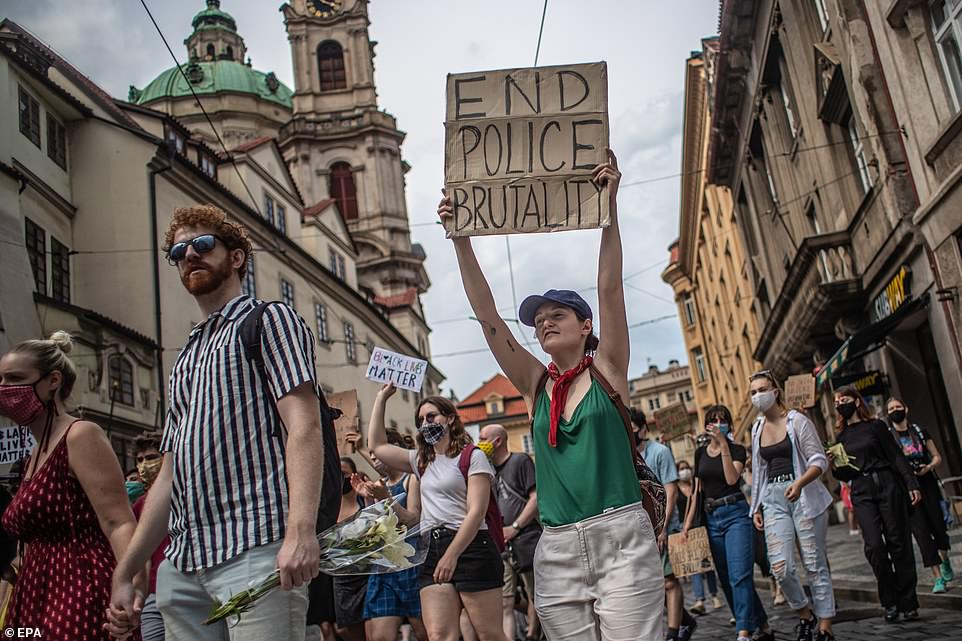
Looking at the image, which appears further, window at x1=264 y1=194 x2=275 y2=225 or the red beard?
window at x1=264 y1=194 x2=275 y2=225

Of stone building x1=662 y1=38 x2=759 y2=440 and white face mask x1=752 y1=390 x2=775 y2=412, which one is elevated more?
stone building x1=662 y1=38 x2=759 y2=440

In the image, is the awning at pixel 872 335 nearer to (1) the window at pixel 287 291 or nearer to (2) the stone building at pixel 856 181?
(2) the stone building at pixel 856 181

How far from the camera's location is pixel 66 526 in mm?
3730

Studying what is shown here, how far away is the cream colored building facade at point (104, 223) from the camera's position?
821 inches

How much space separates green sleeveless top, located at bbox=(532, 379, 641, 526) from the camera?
3867 millimetres

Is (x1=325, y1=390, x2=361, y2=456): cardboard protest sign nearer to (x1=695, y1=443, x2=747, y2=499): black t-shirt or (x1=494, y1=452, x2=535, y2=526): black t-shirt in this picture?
(x1=494, y1=452, x2=535, y2=526): black t-shirt

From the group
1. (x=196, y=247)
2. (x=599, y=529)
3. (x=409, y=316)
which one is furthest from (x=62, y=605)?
(x=409, y=316)

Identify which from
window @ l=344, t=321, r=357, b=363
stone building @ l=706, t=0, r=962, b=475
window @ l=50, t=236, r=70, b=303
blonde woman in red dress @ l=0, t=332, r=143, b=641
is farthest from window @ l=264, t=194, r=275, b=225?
blonde woman in red dress @ l=0, t=332, r=143, b=641

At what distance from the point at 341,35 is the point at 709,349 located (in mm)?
29928

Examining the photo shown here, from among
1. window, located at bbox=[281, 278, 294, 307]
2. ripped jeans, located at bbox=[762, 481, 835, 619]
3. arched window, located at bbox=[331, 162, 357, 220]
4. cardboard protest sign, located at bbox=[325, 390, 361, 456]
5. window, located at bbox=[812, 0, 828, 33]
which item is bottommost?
ripped jeans, located at bbox=[762, 481, 835, 619]

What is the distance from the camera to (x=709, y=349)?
53.6 metres

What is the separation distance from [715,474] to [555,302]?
4.33 meters

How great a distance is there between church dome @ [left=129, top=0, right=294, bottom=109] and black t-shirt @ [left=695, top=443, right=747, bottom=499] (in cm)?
5624

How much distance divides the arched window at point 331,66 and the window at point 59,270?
1518 inches
